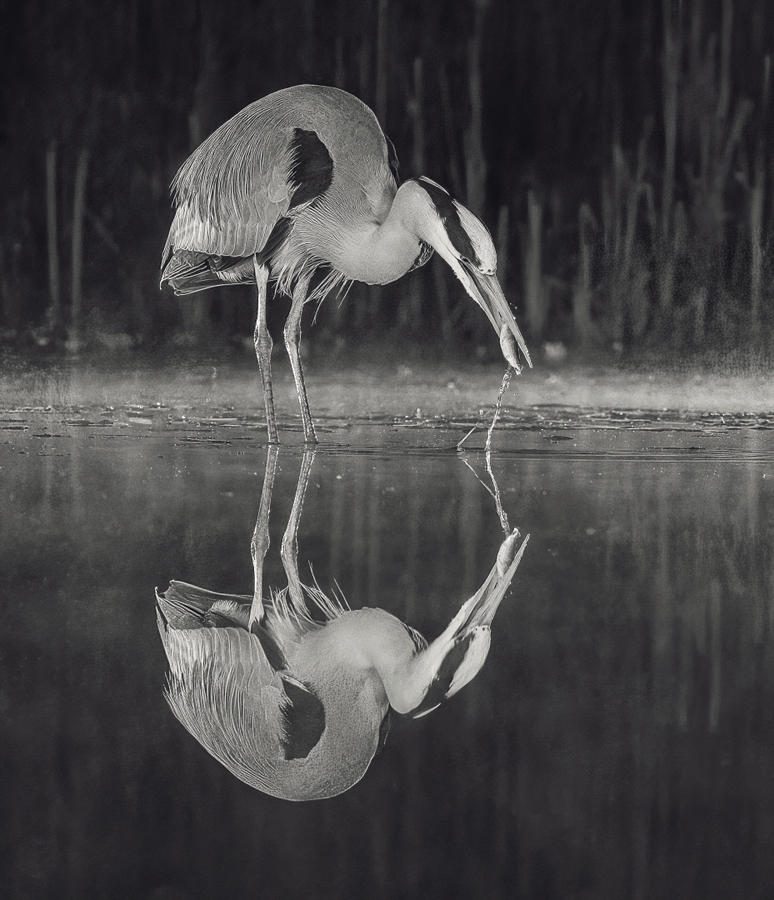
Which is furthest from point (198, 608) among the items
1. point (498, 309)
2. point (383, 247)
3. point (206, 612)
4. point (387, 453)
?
point (383, 247)

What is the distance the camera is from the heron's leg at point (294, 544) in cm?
125

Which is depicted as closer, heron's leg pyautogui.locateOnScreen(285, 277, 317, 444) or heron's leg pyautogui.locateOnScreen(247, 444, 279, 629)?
heron's leg pyautogui.locateOnScreen(247, 444, 279, 629)

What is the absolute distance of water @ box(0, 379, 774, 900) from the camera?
0.69 meters

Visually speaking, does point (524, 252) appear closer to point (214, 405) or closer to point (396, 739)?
point (214, 405)

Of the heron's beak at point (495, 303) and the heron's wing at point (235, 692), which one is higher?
the heron's beak at point (495, 303)

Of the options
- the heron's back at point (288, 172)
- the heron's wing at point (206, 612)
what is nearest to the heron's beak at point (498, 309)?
the heron's back at point (288, 172)

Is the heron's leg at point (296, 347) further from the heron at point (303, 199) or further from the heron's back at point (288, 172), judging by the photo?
the heron's back at point (288, 172)

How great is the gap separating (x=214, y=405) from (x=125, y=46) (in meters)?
1.32

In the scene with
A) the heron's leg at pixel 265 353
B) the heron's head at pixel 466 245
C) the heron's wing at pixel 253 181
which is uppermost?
the heron's wing at pixel 253 181

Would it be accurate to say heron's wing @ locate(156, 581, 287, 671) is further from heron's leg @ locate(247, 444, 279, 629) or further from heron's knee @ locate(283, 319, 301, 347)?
heron's knee @ locate(283, 319, 301, 347)

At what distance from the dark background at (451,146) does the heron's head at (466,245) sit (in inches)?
51.4

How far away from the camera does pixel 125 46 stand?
3953 millimetres

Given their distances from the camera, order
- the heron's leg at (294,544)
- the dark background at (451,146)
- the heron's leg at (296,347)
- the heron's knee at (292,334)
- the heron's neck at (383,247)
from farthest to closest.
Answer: the dark background at (451,146) < the heron's knee at (292,334) < the heron's leg at (296,347) < the heron's neck at (383,247) < the heron's leg at (294,544)

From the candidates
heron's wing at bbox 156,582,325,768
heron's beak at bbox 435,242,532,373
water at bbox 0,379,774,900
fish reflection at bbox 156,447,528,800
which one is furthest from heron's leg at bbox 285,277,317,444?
heron's wing at bbox 156,582,325,768
